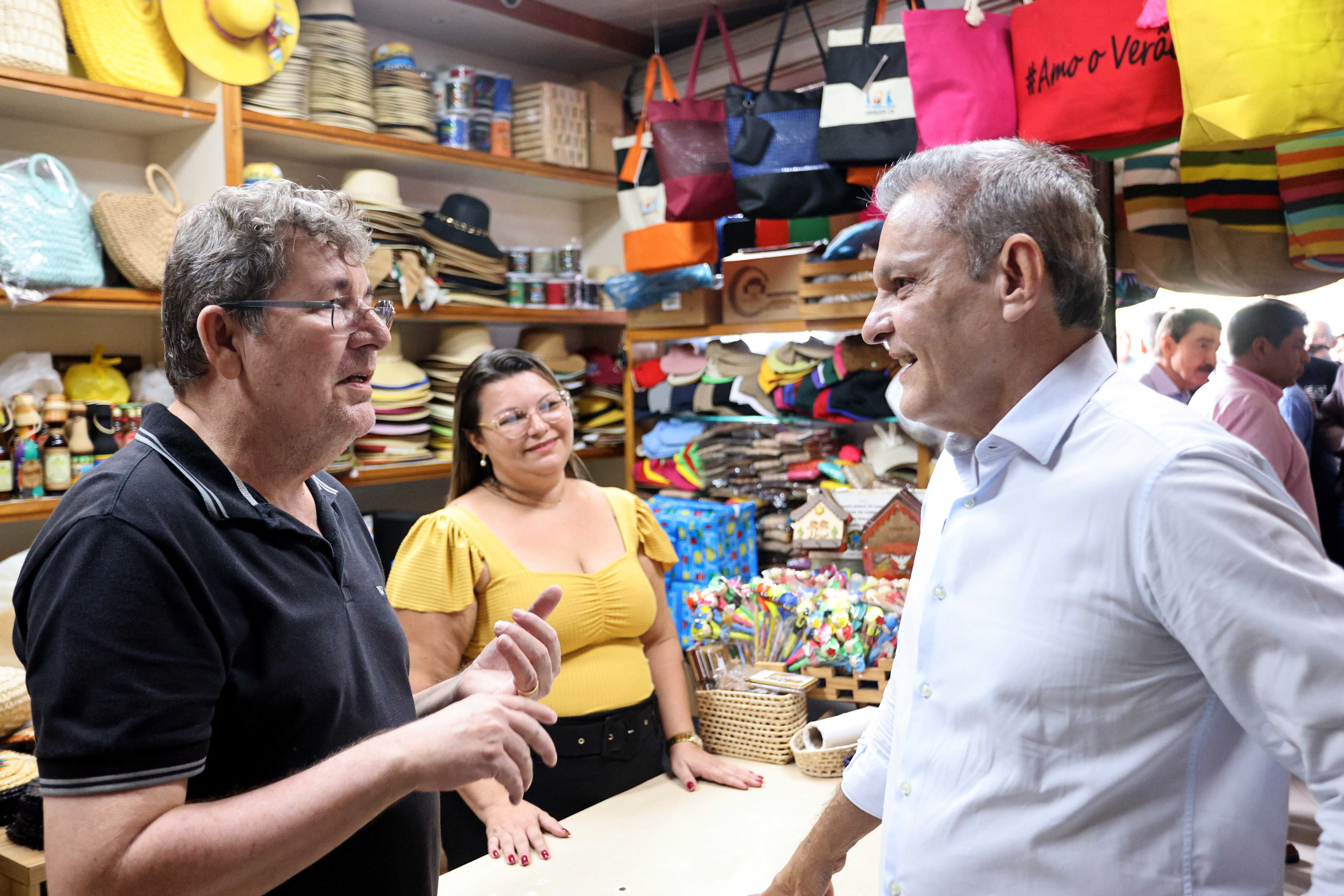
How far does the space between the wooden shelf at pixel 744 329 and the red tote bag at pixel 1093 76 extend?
3.73ft

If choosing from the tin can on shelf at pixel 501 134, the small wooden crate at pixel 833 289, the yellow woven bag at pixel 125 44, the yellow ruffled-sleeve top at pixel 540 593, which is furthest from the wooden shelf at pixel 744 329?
the yellow woven bag at pixel 125 44

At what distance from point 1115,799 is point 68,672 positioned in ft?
3.40

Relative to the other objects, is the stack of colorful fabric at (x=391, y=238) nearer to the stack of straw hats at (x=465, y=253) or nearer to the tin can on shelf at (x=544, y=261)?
the stack of straw hats at (x=465, y=253)

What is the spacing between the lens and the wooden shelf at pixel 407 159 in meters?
3.40

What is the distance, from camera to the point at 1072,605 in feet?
3.42

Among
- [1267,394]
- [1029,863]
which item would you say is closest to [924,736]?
[1029,863]

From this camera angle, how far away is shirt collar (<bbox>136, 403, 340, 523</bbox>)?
1.09m

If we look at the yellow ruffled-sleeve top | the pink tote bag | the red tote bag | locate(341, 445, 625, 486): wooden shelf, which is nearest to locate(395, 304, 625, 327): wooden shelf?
locate(341, 445, 625, 486): wooden shelf

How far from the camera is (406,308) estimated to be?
3.75 meters

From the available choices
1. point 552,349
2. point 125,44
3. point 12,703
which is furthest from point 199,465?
point 552,349

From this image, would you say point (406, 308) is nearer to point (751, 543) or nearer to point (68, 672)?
point (751, 543)

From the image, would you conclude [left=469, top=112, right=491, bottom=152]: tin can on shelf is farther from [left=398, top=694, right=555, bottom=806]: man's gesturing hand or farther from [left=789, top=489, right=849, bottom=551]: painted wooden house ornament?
[left=398, top=694, right=555, bottom=806]: man's gesturing hand

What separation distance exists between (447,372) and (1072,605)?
10.7 feet

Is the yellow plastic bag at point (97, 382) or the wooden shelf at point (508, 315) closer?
the yellow plastic bag at point (97, 382)
